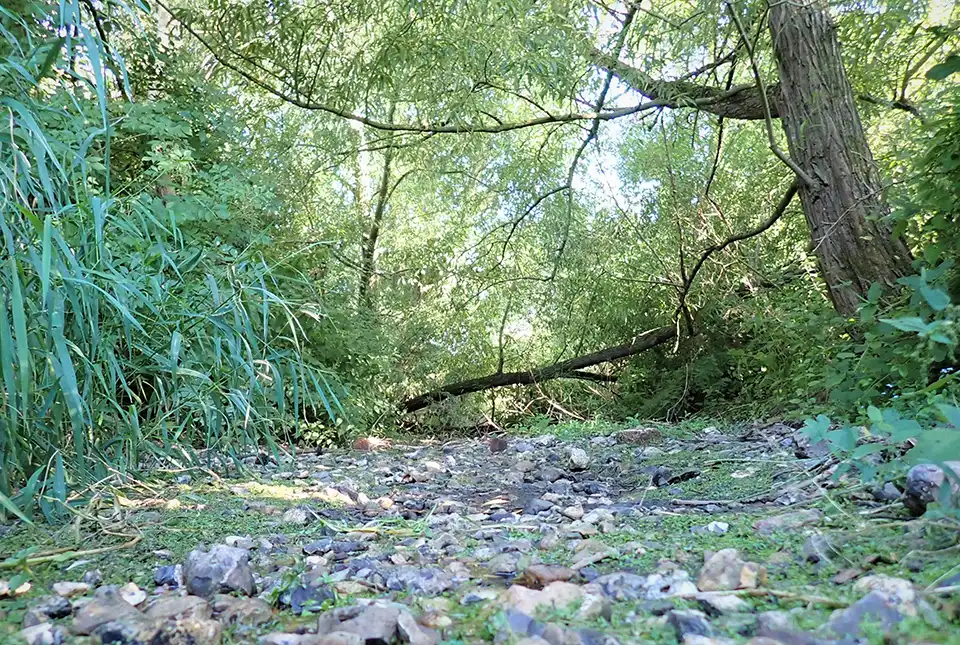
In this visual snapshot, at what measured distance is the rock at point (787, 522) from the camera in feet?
4.09

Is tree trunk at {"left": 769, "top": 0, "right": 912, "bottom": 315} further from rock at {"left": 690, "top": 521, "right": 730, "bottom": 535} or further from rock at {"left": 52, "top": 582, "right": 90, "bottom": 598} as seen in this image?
rock at {"left": 52, "top": 582, "right": 90, "bottom": 598}

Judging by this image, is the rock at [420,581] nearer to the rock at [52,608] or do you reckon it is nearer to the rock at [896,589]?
the rock at [52,608]

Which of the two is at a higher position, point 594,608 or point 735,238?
point 735,238

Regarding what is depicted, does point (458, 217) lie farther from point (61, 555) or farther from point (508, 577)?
point (508, 577)

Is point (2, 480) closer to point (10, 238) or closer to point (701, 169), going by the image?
point (10, 238)

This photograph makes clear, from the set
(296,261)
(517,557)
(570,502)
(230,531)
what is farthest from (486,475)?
(296,261)

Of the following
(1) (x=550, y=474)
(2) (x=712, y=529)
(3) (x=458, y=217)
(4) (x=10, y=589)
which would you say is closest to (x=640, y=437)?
(1) (x=550, y=474)

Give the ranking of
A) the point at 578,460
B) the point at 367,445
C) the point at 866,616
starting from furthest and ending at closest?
the point at 367,445 < the point at 578,460 < the point at 866,616

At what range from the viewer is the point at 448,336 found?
6422 mm

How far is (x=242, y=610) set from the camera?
0.94m

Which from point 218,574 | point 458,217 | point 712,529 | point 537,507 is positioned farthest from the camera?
point 458,217

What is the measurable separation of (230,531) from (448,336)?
194 inches

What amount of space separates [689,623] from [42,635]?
770 millimetres

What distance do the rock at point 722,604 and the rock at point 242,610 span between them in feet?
1.83
